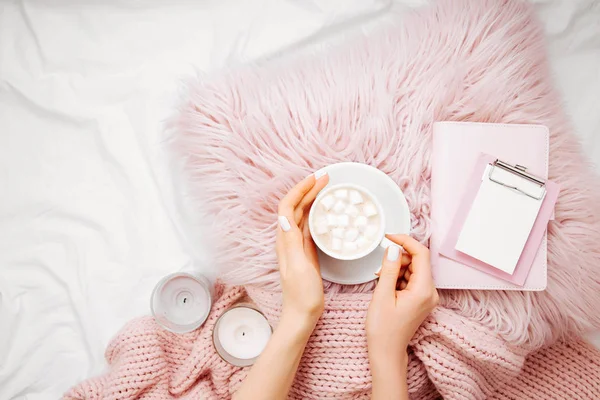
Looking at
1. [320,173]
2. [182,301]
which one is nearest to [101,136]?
[182,301]

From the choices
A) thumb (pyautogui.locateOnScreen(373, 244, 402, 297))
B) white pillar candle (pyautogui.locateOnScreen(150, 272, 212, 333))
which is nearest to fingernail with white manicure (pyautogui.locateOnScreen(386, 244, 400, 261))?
thumb (pyautogui.locateOnScreen(373, 244, 402, 297))

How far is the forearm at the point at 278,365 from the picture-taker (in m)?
0.80

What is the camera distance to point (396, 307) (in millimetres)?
808

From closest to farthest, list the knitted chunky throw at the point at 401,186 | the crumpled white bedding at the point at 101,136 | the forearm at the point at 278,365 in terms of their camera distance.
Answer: the forearm at the point at 278,365
the knitted chunky throw at the point at 401,186
the crumpled white bedding at the point at 101,136

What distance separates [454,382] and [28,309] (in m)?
0.91

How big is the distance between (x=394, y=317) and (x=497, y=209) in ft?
0.93

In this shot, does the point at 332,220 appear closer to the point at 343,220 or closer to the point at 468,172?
the point at 343,220

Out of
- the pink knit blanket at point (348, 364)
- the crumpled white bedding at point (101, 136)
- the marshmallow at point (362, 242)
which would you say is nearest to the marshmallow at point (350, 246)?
the marshmallow at point (362, 242)

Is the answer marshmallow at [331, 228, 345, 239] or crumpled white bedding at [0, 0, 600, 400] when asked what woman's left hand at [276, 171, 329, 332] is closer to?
marshmallow at [331, 228, 345, 239]

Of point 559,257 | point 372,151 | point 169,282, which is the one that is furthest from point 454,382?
point 169,282

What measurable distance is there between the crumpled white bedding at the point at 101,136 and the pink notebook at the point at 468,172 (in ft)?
0.75

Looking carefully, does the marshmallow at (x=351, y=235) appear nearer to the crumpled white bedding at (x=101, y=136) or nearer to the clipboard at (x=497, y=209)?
the clipboard at (x=497, y=209)

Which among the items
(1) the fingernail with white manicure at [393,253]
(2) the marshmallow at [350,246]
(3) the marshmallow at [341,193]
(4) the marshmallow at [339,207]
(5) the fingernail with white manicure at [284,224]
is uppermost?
(3) the marshmallow at [341,193]

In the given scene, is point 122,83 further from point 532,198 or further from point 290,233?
point 532,198
